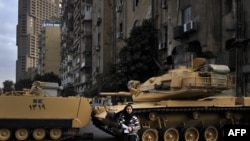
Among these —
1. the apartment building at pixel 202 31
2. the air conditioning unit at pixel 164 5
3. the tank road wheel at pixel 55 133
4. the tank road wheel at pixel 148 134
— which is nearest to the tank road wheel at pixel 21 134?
the tank road wheel at pixel 55 133

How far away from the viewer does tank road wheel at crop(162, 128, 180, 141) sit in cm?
1580

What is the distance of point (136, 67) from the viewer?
123 feet

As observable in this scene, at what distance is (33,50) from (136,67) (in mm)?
153724

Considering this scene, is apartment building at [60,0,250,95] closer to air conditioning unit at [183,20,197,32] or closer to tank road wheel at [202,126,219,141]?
air conditioning unit at [183,20,197,32]

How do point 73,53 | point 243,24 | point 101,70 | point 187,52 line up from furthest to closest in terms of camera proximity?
point 73,53, point 101,70, point 187,52, point 243,24

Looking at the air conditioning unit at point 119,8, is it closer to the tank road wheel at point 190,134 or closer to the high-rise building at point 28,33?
the tank road wheel at point 190,134

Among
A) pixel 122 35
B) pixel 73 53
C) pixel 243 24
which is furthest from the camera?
pixel 73 53

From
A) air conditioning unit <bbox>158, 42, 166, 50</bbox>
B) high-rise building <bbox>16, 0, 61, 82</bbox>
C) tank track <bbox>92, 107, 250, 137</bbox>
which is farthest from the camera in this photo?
high-rise building <bbox>16, 0, 61, 82</bbox>

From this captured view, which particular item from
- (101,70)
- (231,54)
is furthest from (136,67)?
(101,70)

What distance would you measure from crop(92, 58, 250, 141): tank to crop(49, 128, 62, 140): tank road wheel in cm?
154

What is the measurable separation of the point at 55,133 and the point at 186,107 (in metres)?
4.69

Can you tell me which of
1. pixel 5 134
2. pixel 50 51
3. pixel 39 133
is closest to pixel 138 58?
pixel 39 133

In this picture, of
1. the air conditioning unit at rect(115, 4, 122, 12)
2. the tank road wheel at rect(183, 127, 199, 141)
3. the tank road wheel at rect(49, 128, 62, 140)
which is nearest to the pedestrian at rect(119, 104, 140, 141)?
the tank road wheel at rect(183, 127, 199, 141)

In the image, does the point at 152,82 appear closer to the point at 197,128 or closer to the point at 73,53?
the point at 197,128
